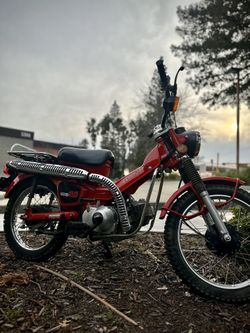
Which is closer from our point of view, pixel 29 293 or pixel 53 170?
pixel 29 293

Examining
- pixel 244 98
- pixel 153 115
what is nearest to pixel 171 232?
pixel 244 98

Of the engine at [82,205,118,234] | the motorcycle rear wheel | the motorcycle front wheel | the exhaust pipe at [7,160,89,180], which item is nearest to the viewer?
the motorcycle front wheel

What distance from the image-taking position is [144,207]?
298cm

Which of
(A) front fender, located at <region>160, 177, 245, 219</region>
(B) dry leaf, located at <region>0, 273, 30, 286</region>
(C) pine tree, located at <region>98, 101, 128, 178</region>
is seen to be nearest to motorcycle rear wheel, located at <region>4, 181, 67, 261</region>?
(B) dry leaf, located at <region>0, 273, 30, 286</region>

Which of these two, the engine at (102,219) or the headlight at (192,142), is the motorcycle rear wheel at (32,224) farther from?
the headlight at (192,142)

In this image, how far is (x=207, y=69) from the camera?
63.6ft

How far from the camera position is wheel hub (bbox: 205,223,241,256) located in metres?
2.69

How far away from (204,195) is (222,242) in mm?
374

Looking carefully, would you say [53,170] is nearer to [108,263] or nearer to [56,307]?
[108,263]

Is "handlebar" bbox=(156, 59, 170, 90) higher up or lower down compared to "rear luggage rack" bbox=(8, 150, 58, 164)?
higher up

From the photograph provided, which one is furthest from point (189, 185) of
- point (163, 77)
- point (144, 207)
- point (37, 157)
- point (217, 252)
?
point (37, 157)

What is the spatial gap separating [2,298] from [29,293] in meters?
0.19

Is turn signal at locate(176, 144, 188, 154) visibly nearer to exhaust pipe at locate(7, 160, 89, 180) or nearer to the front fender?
the front fender

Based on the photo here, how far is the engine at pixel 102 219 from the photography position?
118 inches
